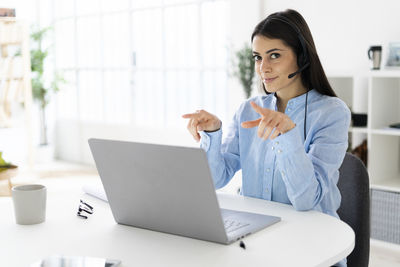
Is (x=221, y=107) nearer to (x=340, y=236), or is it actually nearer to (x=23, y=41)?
(x=23, y=41)

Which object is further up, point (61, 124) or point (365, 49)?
point (365, 49)

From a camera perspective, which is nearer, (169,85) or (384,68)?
(384,68)

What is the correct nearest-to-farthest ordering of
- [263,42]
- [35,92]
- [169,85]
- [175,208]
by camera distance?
[175,208] → [263,42] → [169,85] → [35,92]

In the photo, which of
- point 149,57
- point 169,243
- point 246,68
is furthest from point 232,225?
point 149,57

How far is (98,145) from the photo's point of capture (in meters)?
1.36

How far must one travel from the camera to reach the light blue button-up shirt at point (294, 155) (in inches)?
61.9

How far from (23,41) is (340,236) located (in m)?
5.32

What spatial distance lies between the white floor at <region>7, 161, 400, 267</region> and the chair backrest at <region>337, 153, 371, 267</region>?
169cm

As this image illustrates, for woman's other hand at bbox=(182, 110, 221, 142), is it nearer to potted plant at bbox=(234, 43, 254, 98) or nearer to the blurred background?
the blurred background

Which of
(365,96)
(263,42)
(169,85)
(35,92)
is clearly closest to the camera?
(263,42)

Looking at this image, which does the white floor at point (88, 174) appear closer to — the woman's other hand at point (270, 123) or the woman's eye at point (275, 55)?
the woman's eye at point (275, 55)

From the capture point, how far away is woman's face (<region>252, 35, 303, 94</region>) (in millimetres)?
1798

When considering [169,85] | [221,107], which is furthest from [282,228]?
[169,85]

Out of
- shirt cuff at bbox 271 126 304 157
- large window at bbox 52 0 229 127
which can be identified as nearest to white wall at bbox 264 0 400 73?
large window at bbox 52 0 229 127
